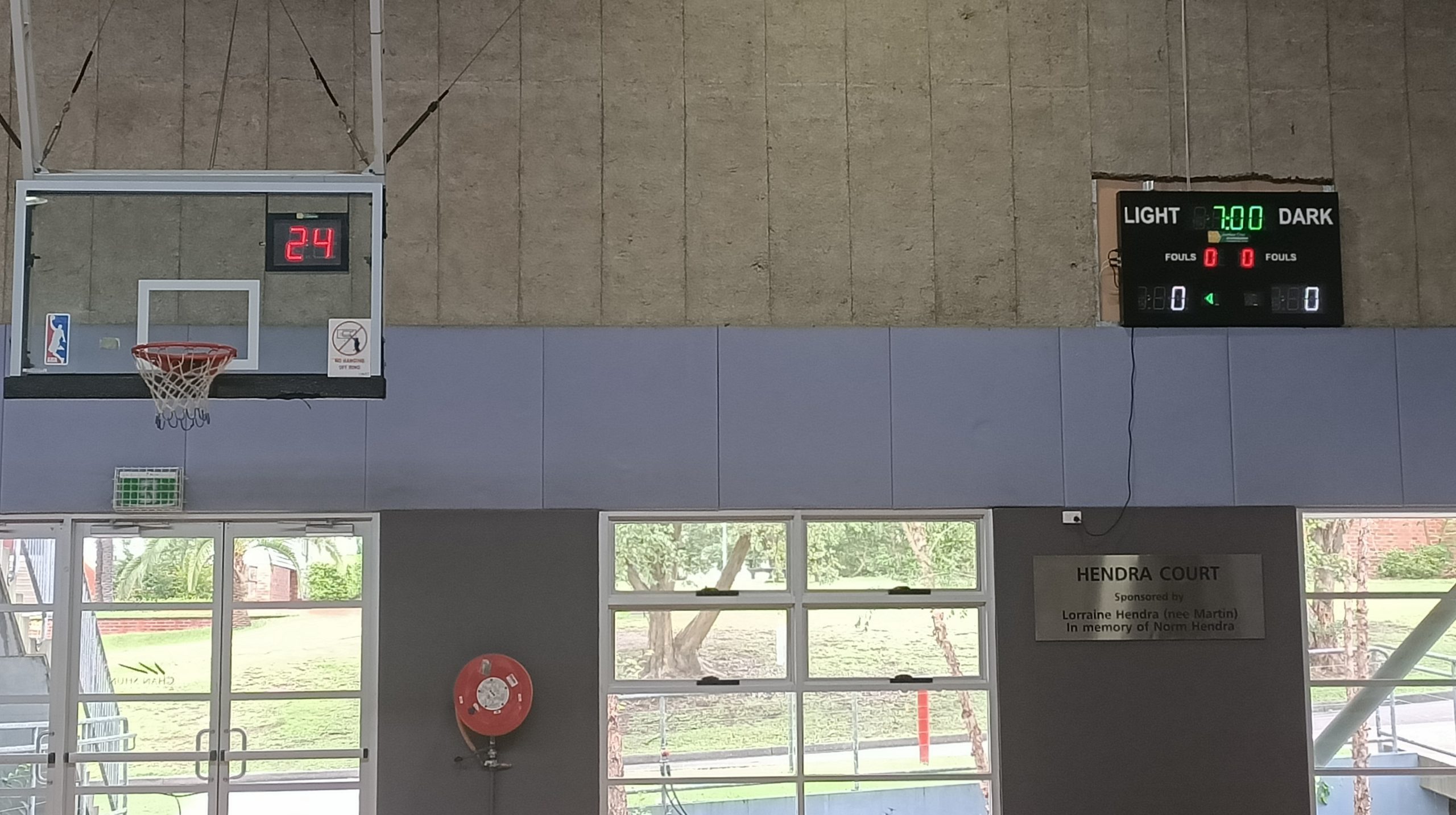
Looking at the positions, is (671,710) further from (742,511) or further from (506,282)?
(506,282)

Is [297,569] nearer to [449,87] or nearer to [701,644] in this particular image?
[701,644]

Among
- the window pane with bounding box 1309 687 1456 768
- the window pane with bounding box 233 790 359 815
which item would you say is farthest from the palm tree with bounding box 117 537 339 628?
the window pane with bounding box 1309 687 1456 768

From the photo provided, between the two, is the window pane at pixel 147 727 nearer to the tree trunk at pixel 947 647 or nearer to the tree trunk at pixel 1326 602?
the tree trunk at pixel 947 647

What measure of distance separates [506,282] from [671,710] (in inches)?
101

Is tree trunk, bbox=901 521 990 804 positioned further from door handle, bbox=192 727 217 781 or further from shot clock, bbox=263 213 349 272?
door handle, bbox=192 727 217 781

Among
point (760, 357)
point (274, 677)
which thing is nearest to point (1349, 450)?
point (760, 357)

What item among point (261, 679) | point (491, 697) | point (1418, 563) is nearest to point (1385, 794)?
point (1418, 563)

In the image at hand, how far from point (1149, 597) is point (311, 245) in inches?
189

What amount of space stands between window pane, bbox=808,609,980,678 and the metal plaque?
42cm

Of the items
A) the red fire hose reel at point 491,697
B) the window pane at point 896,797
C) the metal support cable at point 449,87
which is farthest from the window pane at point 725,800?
the metal support cable at point 449,87

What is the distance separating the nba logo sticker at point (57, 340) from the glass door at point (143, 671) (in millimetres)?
1482

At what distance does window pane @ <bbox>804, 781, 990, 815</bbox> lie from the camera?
22.1 ft

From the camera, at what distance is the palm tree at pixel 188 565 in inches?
261

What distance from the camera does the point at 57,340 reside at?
5430mm
